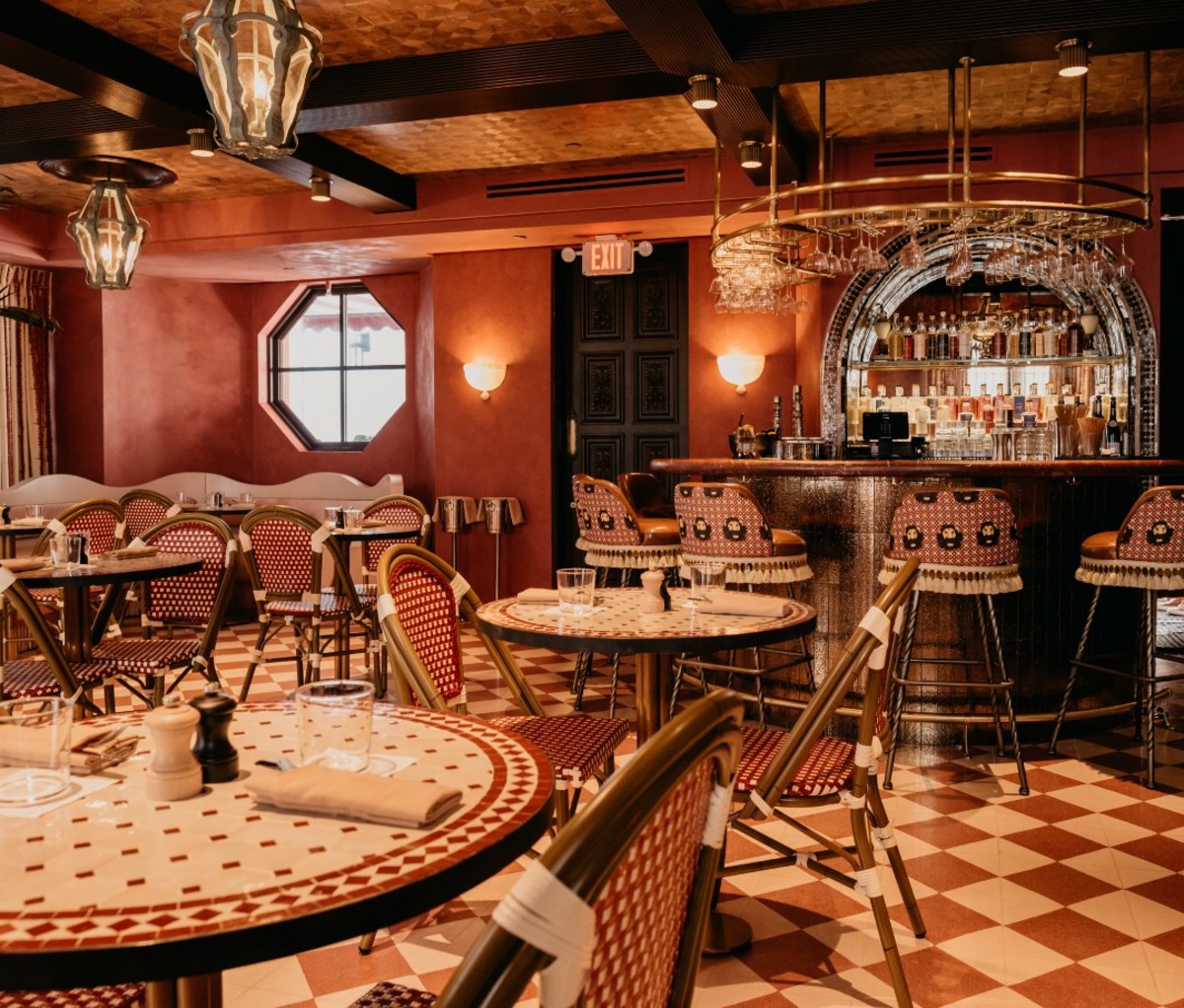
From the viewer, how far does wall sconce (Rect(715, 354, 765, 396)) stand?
7.91 metres

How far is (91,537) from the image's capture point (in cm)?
559

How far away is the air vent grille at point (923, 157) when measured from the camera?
6.84 m

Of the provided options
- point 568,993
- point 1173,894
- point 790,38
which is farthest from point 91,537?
point 568,993

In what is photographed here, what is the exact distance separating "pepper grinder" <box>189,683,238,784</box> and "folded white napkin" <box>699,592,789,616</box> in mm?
1539

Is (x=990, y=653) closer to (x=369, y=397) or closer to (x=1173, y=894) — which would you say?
(x=1173, y=894)

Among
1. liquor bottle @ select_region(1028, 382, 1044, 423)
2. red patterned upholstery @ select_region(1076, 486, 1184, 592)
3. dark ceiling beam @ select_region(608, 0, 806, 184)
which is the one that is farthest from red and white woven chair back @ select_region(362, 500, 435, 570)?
liquor bottle @ select_region(1028, 382, 1044, 423)

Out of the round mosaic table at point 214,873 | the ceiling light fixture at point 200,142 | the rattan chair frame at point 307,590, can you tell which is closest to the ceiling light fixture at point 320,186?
the ceiling light fixture at point 200,142

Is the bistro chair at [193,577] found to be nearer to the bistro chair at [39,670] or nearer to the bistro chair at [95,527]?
the bistro chair at [39,670]

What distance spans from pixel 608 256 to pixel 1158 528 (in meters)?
4.66

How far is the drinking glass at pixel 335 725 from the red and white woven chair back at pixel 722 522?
314 cm

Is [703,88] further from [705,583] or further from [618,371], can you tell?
[618,371]

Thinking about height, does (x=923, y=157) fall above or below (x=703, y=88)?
above

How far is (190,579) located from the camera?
454 cm

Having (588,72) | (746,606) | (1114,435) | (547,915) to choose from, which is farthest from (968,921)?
(1114,435)
